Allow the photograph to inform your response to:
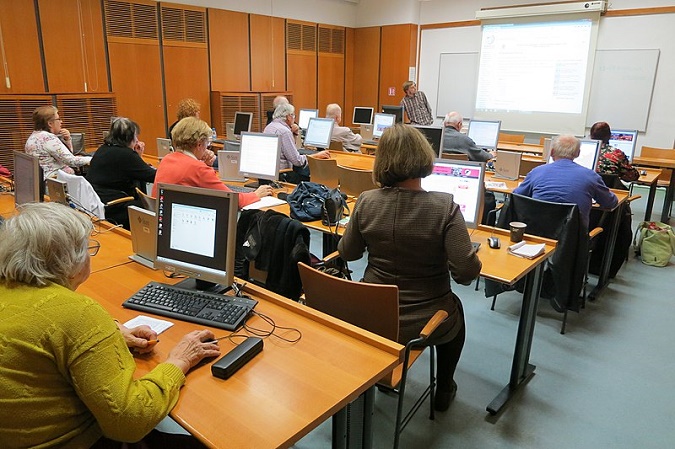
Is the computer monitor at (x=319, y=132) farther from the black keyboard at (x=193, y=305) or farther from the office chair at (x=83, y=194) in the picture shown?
the black keyboard at (x=193, y=305)

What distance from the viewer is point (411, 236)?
Answer: 196 centimetres

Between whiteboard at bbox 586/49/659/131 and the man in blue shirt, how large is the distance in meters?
5.05

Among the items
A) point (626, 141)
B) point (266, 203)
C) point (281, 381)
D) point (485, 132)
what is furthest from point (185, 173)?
point (626, 141)

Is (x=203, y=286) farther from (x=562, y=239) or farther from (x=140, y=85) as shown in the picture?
(x=140, y=85)

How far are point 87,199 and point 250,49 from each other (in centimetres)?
613

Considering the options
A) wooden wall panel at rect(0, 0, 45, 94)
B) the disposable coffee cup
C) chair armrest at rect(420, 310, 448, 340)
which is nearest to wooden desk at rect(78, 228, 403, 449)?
chair armrest at rect(420, 310, 448, 340)

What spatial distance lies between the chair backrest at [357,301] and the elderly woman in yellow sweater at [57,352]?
2.65 ft

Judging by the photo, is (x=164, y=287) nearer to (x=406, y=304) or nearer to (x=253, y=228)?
(x=253, y=228)

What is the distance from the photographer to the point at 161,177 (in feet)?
9.71

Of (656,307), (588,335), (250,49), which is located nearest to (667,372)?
(588,335)

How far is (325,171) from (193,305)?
277 centimetres

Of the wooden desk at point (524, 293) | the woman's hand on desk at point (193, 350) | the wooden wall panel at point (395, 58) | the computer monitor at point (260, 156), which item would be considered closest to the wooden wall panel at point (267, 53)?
the wooden wall panel at point (395, 58)

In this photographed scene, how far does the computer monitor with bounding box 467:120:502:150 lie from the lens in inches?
244

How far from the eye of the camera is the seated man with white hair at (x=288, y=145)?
4.92m
